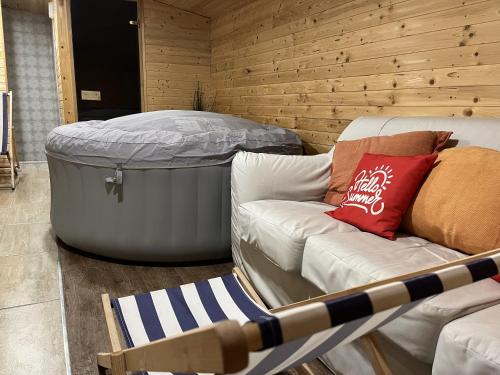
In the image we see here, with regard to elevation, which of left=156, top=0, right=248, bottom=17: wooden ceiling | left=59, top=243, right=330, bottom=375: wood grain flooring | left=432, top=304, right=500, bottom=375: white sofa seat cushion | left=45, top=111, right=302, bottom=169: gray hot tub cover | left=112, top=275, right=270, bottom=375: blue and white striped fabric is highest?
left=156, top=0, right=248, bottom=17: wooden ceiling

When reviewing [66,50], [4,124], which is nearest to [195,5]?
[66,50]

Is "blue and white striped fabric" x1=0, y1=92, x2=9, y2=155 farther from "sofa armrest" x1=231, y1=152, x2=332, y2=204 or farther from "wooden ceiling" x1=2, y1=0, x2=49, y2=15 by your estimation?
"sofa armrest" x1=231, y1=152, x2=332, y2=204

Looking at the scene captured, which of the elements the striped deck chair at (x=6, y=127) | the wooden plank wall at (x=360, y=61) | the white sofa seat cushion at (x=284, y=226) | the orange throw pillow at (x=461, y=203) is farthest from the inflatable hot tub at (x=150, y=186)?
the striped deck chair at (x=6, y=127)

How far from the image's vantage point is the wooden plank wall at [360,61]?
1.89m

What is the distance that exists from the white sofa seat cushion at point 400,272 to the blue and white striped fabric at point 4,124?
3963 mm

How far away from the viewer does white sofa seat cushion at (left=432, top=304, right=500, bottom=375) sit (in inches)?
33.0

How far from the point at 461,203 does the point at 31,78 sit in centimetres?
621

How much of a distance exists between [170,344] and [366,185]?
1.28 m

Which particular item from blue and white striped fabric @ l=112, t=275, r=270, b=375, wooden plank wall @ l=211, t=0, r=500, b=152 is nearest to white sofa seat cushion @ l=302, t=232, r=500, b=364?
blue and white striped fabric @ l=112, t=275, r=270, b=375

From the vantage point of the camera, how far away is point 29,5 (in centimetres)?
538

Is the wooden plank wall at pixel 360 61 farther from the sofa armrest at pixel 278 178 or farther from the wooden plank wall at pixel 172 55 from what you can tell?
the wooden plank wall at pixel 172 55

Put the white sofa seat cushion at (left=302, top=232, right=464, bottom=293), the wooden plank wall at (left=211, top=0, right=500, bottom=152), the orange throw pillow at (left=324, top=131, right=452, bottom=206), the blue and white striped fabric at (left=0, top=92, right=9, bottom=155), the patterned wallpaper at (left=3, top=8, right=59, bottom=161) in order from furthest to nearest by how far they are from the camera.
→ the patterned wallpaper at (left=3, top=8, right=59, bottom=161), the blue and white striped fabric at (left=0, top=92, right=9, bottom=155), the wooden plank wall at (left=211, top=0, right=500, bottom=152), the orange throw pillow at (left=324, top=131, right=452, bottom=206), the white sofa seat cushion at (left=302, top=232, right=464, bottom=293)

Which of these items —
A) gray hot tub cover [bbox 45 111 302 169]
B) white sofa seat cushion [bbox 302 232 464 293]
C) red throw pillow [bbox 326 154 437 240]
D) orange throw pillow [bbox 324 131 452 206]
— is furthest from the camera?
gray hot tub cover [bbox 45 111 302 169]

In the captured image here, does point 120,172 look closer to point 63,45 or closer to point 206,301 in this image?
point 206,301
